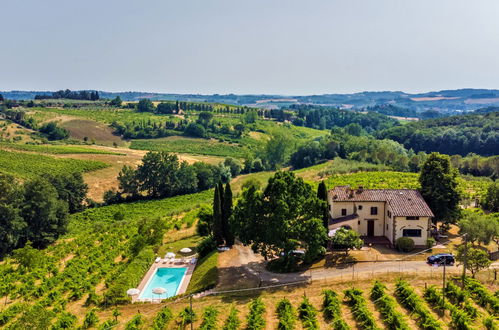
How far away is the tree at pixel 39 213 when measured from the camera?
65.4m

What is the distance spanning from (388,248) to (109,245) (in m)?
38.7

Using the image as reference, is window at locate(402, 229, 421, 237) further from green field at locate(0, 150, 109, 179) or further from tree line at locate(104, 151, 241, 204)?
green field at locate(0, 150, 109, 179)

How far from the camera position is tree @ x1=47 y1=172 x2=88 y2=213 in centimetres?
8806

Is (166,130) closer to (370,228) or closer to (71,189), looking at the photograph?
(71,189)

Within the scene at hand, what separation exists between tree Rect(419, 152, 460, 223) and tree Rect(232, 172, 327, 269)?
17.4 meters

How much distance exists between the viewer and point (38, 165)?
112m

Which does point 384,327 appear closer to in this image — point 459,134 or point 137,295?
point 137,295

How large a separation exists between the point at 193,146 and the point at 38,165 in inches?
2733

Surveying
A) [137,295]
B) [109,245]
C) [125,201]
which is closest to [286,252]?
[137,295]

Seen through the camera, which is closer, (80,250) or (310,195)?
(310,195)

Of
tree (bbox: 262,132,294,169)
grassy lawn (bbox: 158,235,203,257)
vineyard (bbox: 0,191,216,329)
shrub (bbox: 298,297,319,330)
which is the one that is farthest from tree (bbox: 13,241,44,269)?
tree (bbox: 262,132,294,169)

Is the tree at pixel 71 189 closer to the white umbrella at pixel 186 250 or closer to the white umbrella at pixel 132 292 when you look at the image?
the white umbrella at pixel 186 250

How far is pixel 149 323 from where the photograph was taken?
108 ft

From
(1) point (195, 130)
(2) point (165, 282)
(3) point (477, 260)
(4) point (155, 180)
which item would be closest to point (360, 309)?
(3) point (477, 260)
